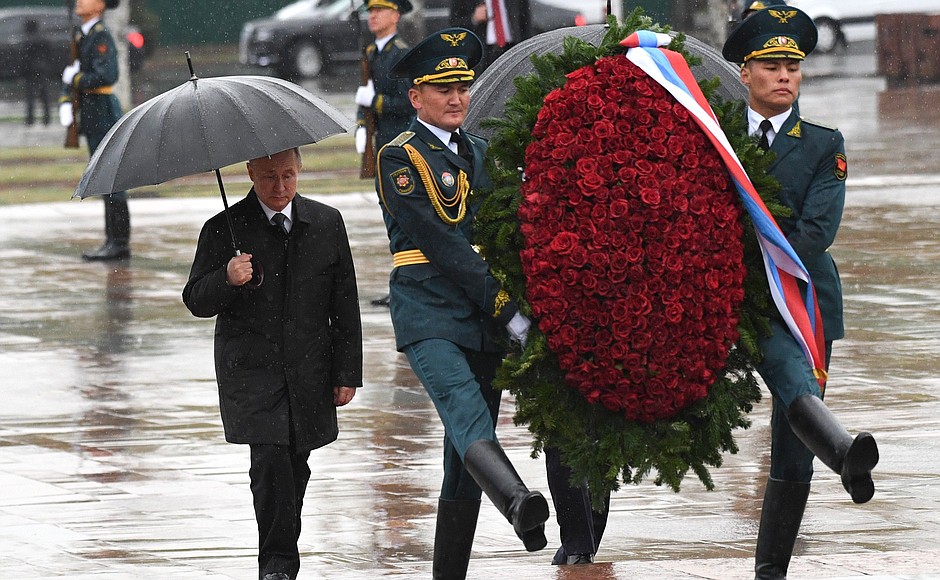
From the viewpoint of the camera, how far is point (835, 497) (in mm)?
7328

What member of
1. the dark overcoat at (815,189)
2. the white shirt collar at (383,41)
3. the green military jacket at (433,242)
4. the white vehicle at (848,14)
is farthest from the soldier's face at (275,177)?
the white vehicle at (848,14)

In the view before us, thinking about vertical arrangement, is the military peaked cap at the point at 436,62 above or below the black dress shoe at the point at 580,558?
above

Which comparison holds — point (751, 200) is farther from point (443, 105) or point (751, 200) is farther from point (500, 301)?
point (443, 105)

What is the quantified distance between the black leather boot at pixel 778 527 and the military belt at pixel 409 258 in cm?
134

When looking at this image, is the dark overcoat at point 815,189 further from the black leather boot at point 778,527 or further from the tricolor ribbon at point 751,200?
the black leather boot at point 778,527

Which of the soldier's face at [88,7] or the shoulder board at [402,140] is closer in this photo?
the shoulder board at [402,140]

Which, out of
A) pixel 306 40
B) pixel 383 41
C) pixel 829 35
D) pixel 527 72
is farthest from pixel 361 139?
pixel 829 35

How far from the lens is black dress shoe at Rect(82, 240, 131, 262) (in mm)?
14914

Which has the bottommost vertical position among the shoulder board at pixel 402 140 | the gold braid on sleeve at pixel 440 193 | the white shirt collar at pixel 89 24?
the white shirt collar at pixel 89 24

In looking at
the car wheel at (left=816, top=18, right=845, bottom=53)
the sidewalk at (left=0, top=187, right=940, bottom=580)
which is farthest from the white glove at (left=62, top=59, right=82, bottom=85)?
the car wheel at (left=816, top=18, right=845, bottom=53)

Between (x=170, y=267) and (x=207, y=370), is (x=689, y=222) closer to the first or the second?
(x=207, y=370)

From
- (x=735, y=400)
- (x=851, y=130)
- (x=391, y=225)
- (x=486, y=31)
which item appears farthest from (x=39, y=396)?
(x=851, y=130)

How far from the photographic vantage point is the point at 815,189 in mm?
5953

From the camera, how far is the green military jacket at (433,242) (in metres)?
5.73
